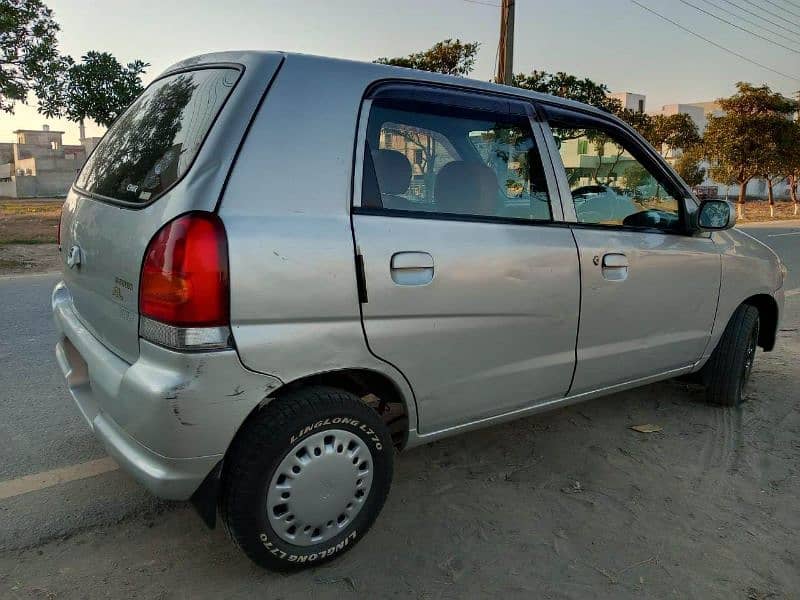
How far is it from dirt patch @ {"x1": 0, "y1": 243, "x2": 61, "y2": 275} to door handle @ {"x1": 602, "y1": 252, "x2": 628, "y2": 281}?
7064 millimetres

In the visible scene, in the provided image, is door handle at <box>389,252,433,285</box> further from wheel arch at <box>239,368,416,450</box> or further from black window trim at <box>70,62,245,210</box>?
black window trim at <box>70,62,245,210</box>

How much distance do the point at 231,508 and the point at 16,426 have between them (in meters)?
1.96

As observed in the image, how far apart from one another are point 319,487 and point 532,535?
924mm

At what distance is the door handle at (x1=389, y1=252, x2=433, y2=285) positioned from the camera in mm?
2209

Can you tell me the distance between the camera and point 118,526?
8.26 feet

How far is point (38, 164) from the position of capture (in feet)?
162

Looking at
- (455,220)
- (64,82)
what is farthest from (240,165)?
(64,82)

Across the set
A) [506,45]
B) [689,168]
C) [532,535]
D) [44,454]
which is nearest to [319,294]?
[532,535]

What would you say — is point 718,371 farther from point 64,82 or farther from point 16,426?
point 64,82

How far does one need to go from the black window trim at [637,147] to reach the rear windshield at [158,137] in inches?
57.4

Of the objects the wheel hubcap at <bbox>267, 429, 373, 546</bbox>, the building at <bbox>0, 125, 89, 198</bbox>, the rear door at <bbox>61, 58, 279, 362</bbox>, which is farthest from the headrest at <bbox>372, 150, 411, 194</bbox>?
the building at <bbox>0, 125, 89, 198</bbox>

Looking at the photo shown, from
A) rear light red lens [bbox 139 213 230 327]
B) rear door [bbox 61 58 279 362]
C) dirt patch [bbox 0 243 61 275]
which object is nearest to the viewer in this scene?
rear light red lens [bbox 139 213 230 327]

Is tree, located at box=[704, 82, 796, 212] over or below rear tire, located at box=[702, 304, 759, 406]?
over

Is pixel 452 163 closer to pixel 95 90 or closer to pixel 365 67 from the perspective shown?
pixel 365 67
